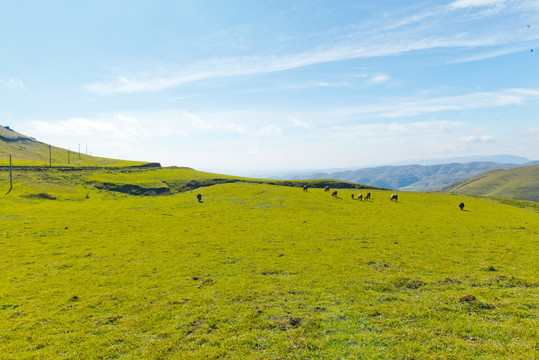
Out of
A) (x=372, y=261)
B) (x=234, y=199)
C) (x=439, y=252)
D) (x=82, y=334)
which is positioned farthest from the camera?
(x=234, y=199)

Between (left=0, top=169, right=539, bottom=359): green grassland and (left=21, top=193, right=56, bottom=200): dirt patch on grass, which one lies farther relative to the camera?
(left=21, top=193, right=56, bottom=200): dirt patch on grass

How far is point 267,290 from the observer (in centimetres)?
1730

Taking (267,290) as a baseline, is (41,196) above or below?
above

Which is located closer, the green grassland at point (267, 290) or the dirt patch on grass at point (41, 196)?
the green grassland at point (267, 290)

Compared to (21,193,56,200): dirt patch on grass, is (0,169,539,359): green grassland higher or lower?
lower

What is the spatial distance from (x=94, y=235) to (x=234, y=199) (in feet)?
117

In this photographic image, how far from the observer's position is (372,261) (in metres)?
23.4

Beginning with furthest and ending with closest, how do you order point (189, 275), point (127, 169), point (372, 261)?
point (127, 169), point (372, 261), point (189, 275)

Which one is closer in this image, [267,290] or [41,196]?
[267,290]

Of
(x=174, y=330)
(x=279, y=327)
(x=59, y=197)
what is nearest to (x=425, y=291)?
(x=279, y=327)

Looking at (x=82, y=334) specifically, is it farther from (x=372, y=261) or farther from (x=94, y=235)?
(x=94, y=235)

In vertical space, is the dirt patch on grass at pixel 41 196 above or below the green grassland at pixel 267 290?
above

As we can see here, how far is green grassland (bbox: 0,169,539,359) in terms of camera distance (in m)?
11.4

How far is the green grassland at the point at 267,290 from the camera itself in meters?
11.4
